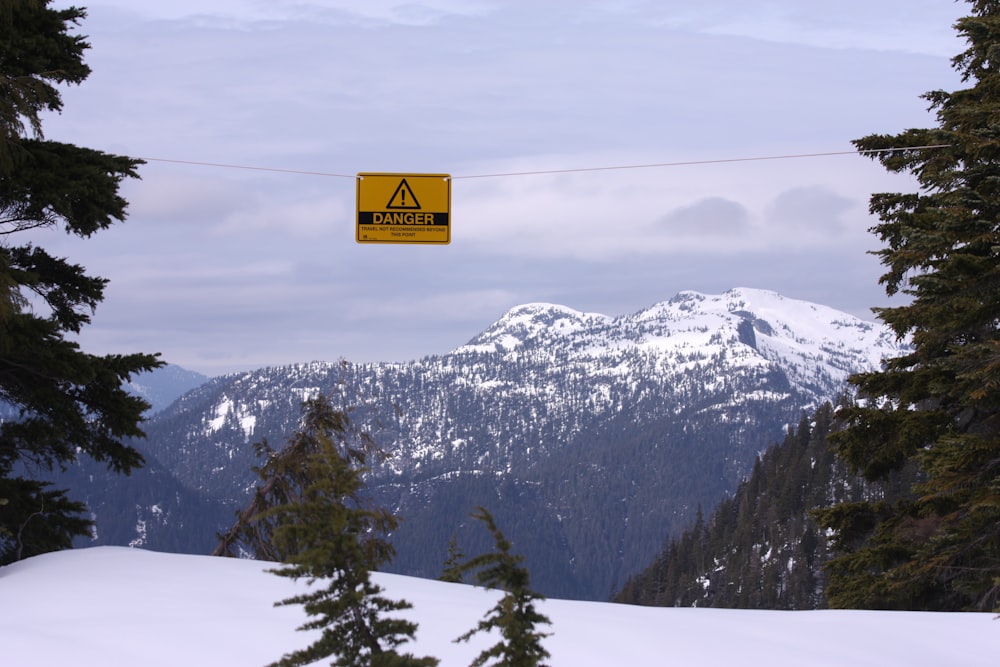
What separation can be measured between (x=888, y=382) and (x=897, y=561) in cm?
252

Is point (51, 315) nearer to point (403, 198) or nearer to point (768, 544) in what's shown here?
point (403, 198)

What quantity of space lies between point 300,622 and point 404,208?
4614 millimetres

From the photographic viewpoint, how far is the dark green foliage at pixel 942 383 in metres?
11.1

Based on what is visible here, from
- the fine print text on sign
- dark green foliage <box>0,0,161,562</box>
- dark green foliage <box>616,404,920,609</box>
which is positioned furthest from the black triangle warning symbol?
dark green foliage <box>616,404,920,609</box>

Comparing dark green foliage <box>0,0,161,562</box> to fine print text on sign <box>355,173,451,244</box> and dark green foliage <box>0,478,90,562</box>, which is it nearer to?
dark green foliage <box>0,478,90,562</box>

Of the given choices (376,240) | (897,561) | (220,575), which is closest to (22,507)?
(220,575)

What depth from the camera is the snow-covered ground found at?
6.32 metres

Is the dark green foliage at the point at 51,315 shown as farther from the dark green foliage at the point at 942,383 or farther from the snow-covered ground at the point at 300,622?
the dark green foliage at the point at 942,383

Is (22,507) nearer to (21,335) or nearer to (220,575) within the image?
(21,335)

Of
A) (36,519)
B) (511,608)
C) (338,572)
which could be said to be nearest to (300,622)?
(338,572)

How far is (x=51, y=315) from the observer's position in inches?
460

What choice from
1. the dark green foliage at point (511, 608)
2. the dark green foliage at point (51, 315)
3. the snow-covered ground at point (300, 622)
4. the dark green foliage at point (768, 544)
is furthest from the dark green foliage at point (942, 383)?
the dark green foliage at point (768, 544)

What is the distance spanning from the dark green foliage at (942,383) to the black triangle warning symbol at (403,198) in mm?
6388

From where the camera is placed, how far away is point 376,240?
969cm
